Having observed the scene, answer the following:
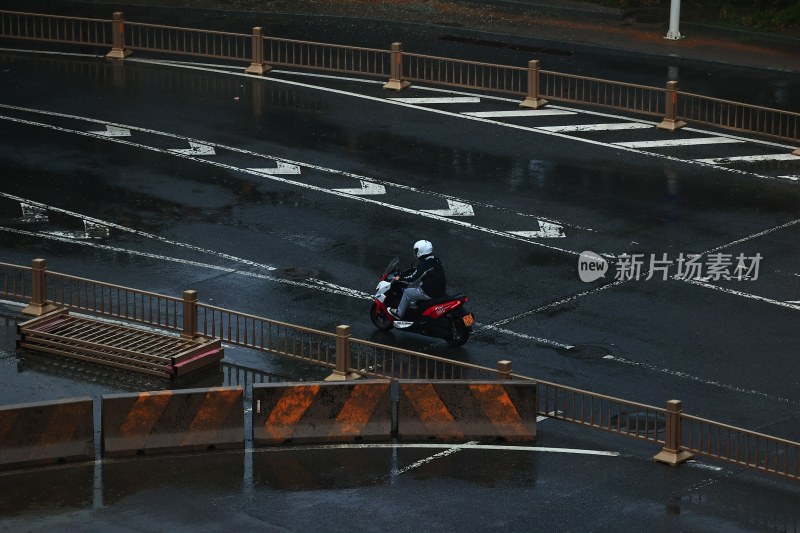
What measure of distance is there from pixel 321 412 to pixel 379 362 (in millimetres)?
2611

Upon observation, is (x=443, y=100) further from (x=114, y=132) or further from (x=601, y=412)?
(x=601, y=412)

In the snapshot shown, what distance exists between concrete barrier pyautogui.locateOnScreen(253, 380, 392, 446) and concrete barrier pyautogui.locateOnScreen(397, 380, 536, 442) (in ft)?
1.01

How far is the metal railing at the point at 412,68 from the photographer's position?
34.3 meters

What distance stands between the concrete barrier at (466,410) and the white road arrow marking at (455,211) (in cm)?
875

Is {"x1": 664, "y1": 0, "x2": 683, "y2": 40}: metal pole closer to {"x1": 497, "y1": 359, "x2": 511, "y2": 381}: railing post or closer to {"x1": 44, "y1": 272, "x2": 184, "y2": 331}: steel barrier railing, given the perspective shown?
{"x1": 44, "y1": 272, "x2": 184, "y2": 331}: steel barrier railing

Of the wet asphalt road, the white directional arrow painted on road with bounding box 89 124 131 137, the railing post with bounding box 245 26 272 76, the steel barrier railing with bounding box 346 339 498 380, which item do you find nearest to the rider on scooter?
the wet asphalt road

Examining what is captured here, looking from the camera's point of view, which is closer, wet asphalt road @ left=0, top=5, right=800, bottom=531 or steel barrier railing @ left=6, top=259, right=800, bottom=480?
steel barrier railing @ left=6, top=259, right=800, bottom=480

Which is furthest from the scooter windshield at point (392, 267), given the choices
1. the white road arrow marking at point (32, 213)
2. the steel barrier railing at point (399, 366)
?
the white road arrow marking at point (32, 213)

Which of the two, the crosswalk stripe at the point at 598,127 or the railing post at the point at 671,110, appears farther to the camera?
the crosswalk stripe at the point at 598,127

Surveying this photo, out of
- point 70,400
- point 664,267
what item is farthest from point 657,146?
point 70,400

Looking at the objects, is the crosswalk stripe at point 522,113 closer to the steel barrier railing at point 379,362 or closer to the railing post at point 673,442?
the steel barrier railing at point 379,362

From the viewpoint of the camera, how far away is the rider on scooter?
78.8 ft

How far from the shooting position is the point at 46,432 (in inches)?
794

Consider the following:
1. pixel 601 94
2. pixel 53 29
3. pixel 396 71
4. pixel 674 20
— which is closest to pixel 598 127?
pixel 601 94
